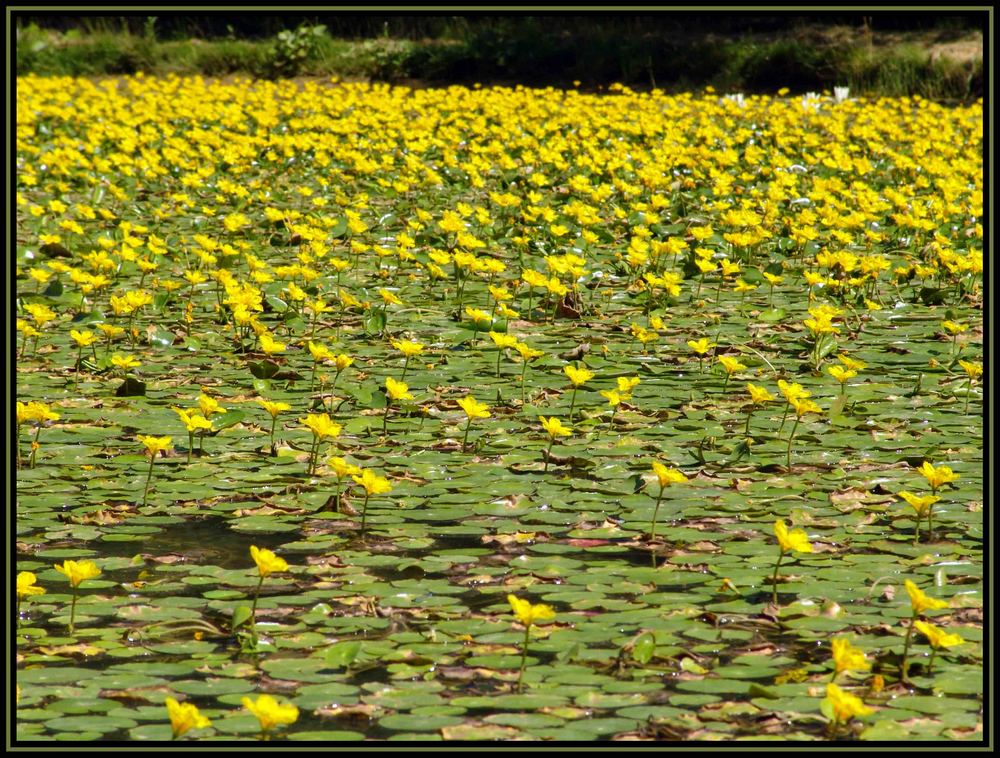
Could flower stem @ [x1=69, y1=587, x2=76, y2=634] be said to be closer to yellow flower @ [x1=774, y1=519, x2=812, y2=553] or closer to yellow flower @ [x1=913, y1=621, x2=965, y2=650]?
yellow flower @ [x1=774, y1=519, x2=812, y2=553]

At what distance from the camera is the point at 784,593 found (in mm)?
2900

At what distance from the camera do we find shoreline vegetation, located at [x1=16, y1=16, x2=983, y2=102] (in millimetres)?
14273

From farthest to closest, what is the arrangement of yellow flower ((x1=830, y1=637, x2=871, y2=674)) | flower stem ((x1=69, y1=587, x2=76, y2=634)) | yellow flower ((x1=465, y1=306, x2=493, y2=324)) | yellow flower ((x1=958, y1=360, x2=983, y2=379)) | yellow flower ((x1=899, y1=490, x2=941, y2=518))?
yellow flower ((x1=465, y1=306, x2=493, y2=324)), yellow flower ((x1=958, y1=360, x2=983, y2=379)), yellow flower ((x1=899, y1=490, x2=941, y2=518)), flower stem ((x1=69, y1=587, x2=76, y2=634)), yellow flower ((x1=830, y1=637, x2=871, y2=674))

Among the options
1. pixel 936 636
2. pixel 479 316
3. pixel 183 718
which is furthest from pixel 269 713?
pixel 479 316

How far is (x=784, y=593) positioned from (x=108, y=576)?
4.70 feet

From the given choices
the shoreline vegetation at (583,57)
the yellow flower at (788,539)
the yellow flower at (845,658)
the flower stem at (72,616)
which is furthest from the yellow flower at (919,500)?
the shoreline vegetation at (583,57)

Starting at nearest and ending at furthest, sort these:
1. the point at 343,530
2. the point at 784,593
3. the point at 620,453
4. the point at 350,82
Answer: the point at 784,593 → the point at 343,530 → the point at 620,453 → the point at 350,82

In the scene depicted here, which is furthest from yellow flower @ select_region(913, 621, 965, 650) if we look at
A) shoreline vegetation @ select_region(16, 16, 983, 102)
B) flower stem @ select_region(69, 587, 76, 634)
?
shoreline vegetation @ select_region(16, 16, 983, 102)

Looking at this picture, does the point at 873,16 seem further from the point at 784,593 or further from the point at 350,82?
the point at 784,593

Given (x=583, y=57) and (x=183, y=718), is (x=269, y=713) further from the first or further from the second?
(x=583, y=57)

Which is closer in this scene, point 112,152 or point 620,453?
point 620,453

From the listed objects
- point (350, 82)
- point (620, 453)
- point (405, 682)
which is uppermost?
point (350, 82)

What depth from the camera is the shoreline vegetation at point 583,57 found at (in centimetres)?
1427
